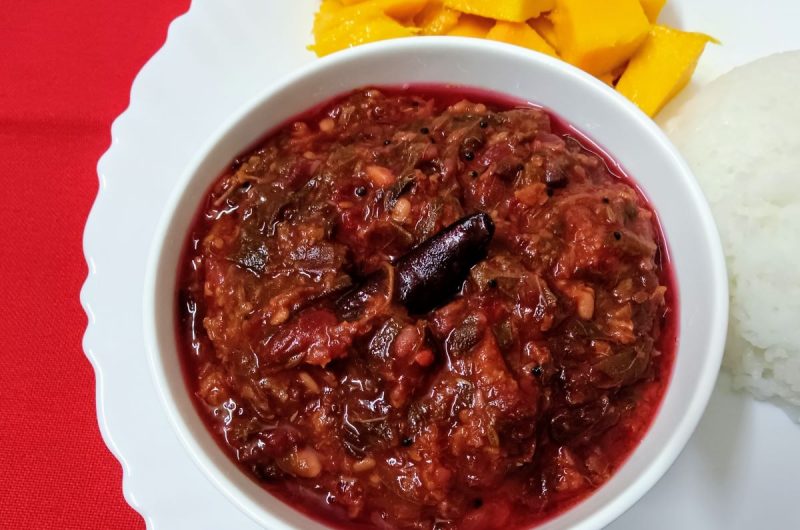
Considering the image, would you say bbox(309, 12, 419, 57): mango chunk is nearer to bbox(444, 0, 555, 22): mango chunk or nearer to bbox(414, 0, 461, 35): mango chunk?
bbox(414, 0, 461, 35): mango chunk

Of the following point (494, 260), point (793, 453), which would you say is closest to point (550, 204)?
point (494, 260)

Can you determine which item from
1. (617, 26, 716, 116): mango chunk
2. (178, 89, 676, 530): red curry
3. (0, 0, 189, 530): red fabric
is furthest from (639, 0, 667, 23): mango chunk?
(0, 0, 189, 530): red fabric

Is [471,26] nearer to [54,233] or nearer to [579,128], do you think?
[579,128]

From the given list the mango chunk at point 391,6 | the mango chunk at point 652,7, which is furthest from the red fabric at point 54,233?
the mango chunk at point 652,7

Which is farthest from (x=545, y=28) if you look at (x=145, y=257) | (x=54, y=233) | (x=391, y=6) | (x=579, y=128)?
(x=54, y=233)

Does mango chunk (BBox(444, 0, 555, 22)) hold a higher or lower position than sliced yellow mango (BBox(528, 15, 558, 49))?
higher

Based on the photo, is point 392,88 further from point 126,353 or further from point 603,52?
point 126,353

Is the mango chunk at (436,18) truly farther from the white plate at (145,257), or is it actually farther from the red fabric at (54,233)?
the red fabric at (54,233)
